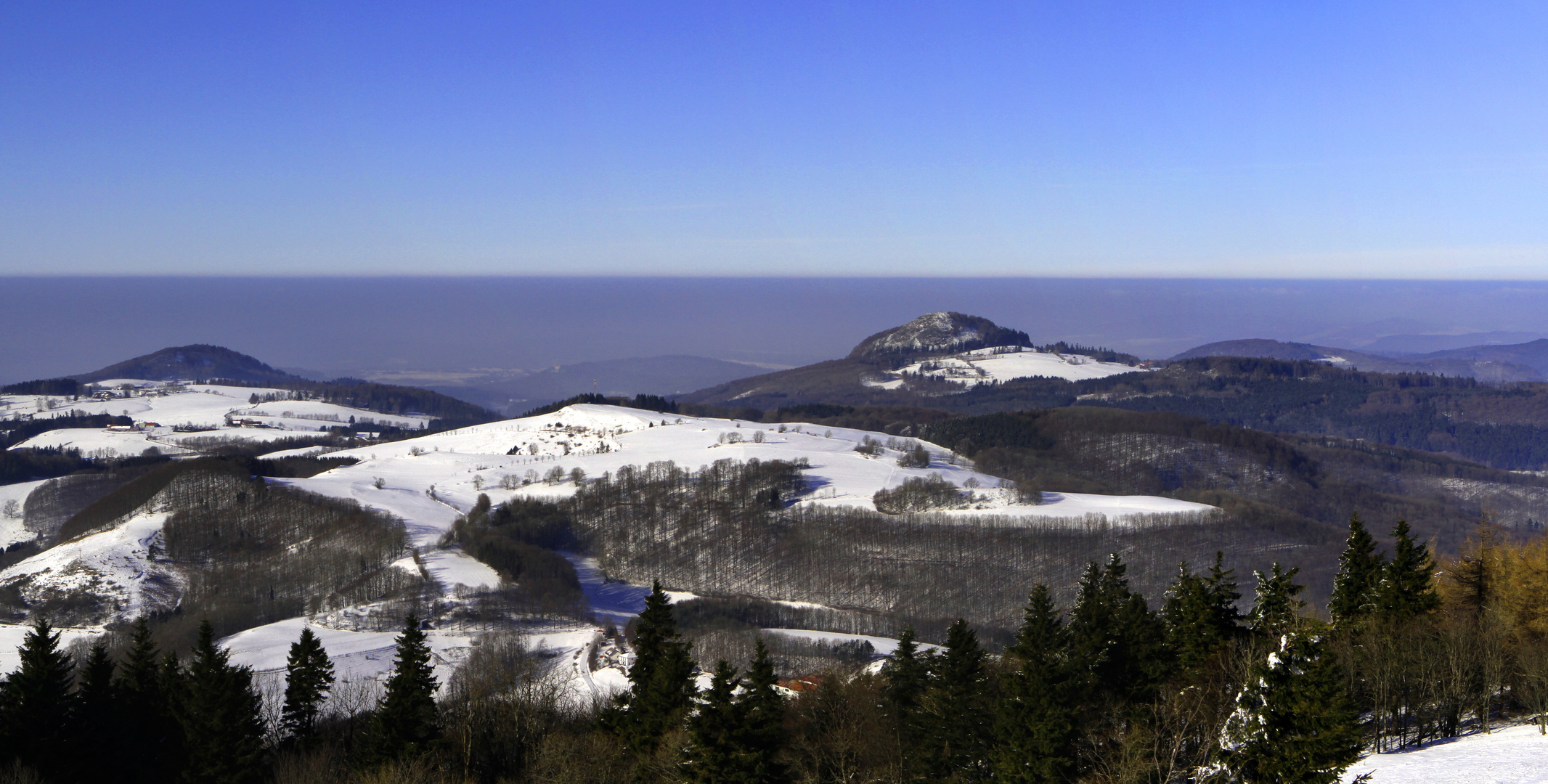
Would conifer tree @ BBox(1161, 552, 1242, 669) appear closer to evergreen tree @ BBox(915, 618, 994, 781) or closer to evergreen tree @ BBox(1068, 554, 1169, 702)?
evergreen tree @ BBox(1068, 554, 1169, 702)

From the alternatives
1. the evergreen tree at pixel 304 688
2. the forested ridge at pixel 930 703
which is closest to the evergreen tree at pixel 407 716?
the forested ridge at pixel 930 703

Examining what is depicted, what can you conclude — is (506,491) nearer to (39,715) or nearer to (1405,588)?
(39,715)

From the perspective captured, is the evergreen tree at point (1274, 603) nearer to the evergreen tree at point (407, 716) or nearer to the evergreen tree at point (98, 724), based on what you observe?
the evergreen tree at point (407, 716)

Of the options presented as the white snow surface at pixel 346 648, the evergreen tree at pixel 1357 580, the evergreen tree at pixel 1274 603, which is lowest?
the white snow surface at pixel 346 648

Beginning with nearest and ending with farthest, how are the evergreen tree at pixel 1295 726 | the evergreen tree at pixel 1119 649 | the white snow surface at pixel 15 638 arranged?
1. the evergreen tree at pixel 1295 726
2. the evergreen tree at pixel 1119 649
3. the white snow surface at pixel 15 638

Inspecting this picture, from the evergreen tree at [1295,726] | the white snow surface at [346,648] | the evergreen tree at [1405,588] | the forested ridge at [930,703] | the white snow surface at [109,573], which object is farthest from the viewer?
the white snow surface at [109,573]

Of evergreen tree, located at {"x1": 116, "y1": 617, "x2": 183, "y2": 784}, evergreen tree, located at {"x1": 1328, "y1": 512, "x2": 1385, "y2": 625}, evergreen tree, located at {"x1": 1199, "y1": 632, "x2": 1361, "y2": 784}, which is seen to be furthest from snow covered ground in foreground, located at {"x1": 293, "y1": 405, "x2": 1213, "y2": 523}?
evergreen tree, located at {"x1": 1199, "y1": 632, "x2": 1361, "y2": 784}
